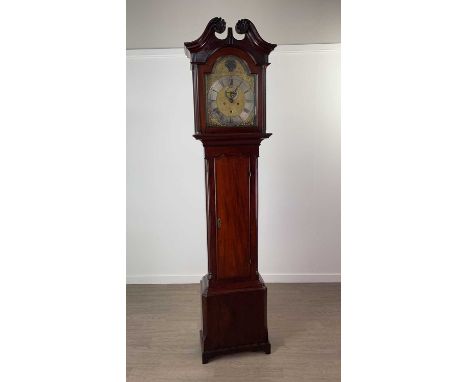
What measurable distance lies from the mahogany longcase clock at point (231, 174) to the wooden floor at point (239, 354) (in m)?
0.17

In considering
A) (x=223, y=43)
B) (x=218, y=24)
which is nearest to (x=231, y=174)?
(x=223, y=43)

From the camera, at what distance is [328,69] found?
4.21 m

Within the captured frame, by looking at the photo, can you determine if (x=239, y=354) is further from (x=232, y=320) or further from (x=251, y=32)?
(x=251, y=32)

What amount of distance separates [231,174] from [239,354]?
1212mm

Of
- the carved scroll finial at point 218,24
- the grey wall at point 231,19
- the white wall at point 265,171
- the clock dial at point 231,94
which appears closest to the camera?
the carved scroll finial at point 218,24

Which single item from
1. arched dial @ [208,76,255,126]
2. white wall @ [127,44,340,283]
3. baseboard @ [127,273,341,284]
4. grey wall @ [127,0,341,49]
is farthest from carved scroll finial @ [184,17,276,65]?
baseboard @ [127,273,341,284]

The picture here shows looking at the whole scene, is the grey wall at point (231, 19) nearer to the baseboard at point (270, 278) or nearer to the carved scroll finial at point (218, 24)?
the carved scroll finial at point (218, 24)

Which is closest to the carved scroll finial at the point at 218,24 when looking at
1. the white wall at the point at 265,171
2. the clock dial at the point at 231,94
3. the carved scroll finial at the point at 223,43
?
the carved scroll finial at the point at 223,43

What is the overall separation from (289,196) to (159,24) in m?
2.06

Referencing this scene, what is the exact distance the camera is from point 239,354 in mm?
2840

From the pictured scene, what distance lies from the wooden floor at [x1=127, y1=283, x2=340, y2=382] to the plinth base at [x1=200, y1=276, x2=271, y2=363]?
75 millimetres

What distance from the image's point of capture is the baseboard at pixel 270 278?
14.4ft
